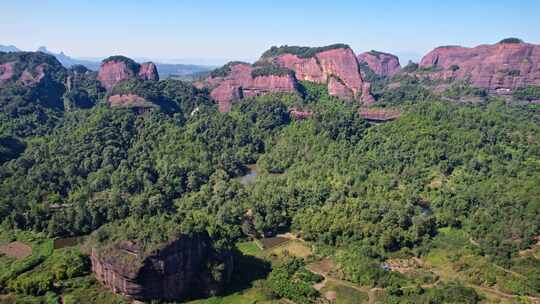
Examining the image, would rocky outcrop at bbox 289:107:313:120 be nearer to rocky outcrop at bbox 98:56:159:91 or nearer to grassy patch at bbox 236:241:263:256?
grassy patch at bbox 236:241:263:256

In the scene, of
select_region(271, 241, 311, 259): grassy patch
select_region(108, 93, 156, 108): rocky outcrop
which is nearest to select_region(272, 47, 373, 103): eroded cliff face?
select_region(108, 93, 156, 108): rocky outcrop

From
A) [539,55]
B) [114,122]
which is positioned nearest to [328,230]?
[114,122]

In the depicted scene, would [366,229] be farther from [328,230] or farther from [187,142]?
[187,142]

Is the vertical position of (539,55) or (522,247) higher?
(539,55)

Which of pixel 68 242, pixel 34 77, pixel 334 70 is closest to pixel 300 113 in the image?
pixel 334 70

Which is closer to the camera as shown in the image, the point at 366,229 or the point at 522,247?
the point at 522,247
